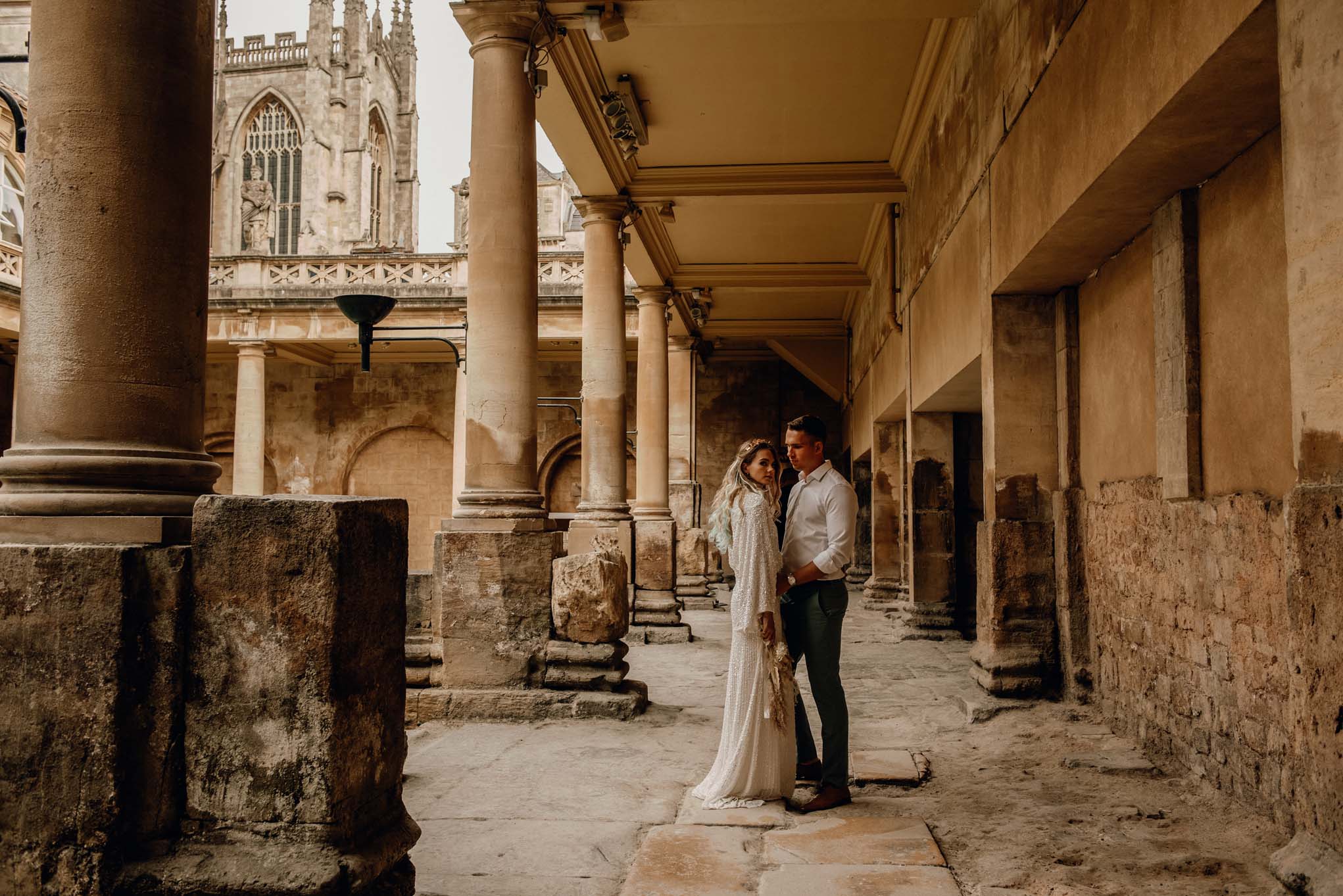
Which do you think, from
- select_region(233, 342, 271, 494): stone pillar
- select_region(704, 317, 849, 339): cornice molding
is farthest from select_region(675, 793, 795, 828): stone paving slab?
select_region(233, 342, 271, 494): stone pillar

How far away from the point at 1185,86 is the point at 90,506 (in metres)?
3.41

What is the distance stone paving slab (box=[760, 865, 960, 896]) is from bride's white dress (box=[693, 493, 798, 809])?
688 millimetres

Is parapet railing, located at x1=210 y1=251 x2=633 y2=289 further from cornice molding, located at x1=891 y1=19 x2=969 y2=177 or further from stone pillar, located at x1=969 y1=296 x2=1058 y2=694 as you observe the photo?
stone pillar, located at x1=969 y1=296 x2=1058 y2=694

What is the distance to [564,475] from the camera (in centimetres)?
2312

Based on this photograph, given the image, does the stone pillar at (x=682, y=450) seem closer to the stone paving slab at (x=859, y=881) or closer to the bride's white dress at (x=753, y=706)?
the bride's white dress at (x=753, y=706)

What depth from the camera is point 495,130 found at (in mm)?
6234

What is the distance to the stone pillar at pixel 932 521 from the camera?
964 cm

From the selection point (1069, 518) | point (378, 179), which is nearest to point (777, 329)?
point (1069, 518)

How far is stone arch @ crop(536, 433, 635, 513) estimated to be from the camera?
74.0 ft

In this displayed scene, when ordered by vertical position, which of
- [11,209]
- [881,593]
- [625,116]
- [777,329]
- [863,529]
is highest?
[11,209]

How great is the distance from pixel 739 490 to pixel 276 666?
7.05ft

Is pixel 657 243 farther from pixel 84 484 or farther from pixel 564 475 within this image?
pixel 564 475

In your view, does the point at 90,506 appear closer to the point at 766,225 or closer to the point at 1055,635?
the point at 1055,635

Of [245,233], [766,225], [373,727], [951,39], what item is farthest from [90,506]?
[245,233]
